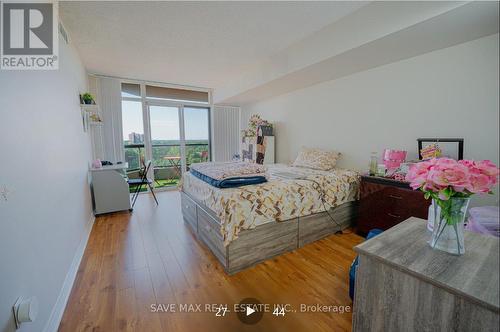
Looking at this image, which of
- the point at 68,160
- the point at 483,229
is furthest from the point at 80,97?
the point at 483,229

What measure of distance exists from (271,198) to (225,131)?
12.7 feet

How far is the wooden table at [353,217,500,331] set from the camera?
624 millimetres

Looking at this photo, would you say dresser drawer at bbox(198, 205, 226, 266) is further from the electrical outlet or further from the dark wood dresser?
the dark wood dresser

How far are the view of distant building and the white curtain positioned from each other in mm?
225

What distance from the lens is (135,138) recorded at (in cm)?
456

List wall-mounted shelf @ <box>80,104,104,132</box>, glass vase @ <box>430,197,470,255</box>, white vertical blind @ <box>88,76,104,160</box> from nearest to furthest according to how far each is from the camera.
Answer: glass vase @ <box>430,197,470,255</box> → wall-mounted shelf @ <box>80,104,104,132</box> → white vertical blind @ <box>88,76,104,160</box>

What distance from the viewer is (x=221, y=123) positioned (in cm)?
545

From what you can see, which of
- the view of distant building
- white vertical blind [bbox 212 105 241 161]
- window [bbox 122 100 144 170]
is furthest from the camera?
white vertical blind [bbox 212 105 241 161]

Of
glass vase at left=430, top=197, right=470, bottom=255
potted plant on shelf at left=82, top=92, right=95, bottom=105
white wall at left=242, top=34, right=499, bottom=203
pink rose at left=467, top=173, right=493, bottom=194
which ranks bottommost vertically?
glass vase at left=430, top=197, right=470, bottom=255

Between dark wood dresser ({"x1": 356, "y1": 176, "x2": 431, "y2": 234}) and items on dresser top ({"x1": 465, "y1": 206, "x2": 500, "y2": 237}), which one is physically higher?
items on dresser top ({"x1": 465, "y1": 206, "x2": 500, "y2": 237})

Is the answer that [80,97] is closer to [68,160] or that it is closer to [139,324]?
[68,160]

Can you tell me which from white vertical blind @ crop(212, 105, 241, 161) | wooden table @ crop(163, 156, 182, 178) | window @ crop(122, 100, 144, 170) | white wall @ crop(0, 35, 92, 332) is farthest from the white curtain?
white wall @ crop(0, 35, 92, 332)

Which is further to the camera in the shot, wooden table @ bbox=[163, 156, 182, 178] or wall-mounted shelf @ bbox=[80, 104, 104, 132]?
wooden table @ bbox=[163, 156, 182, 178]

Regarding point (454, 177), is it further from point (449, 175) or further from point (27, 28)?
point (27, 28)
